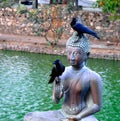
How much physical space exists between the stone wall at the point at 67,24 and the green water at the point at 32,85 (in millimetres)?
4048

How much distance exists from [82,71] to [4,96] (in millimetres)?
5744

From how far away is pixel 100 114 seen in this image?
9078 mm

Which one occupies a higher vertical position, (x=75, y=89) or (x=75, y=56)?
(x=75, y=56)

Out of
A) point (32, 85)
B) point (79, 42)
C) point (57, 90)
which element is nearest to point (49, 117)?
point (57, 90)

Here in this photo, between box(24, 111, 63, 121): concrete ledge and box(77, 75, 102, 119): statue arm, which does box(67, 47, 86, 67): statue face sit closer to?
box(77, 75, 102, 119): statue arm

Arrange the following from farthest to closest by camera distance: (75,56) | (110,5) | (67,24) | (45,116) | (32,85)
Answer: (67,24) < (110,5) < (32,85) < (45,116) < (75,56)

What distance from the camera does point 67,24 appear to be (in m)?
19.7

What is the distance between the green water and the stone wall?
4.05 meters

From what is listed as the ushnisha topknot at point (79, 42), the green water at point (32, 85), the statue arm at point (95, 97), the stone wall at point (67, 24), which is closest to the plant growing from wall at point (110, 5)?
the stone wall at point (67, 24)

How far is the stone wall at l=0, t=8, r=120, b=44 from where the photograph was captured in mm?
19234

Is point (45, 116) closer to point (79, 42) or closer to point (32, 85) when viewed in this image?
point (79, 42)

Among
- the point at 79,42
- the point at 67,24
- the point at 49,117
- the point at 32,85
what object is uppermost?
the point at 79,42

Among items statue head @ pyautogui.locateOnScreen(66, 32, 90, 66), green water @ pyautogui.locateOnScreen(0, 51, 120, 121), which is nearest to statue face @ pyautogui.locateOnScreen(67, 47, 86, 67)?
statue head @ pyautogui.locateOnScreen(66, 32, 90, 66)

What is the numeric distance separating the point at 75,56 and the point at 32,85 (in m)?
6.85
